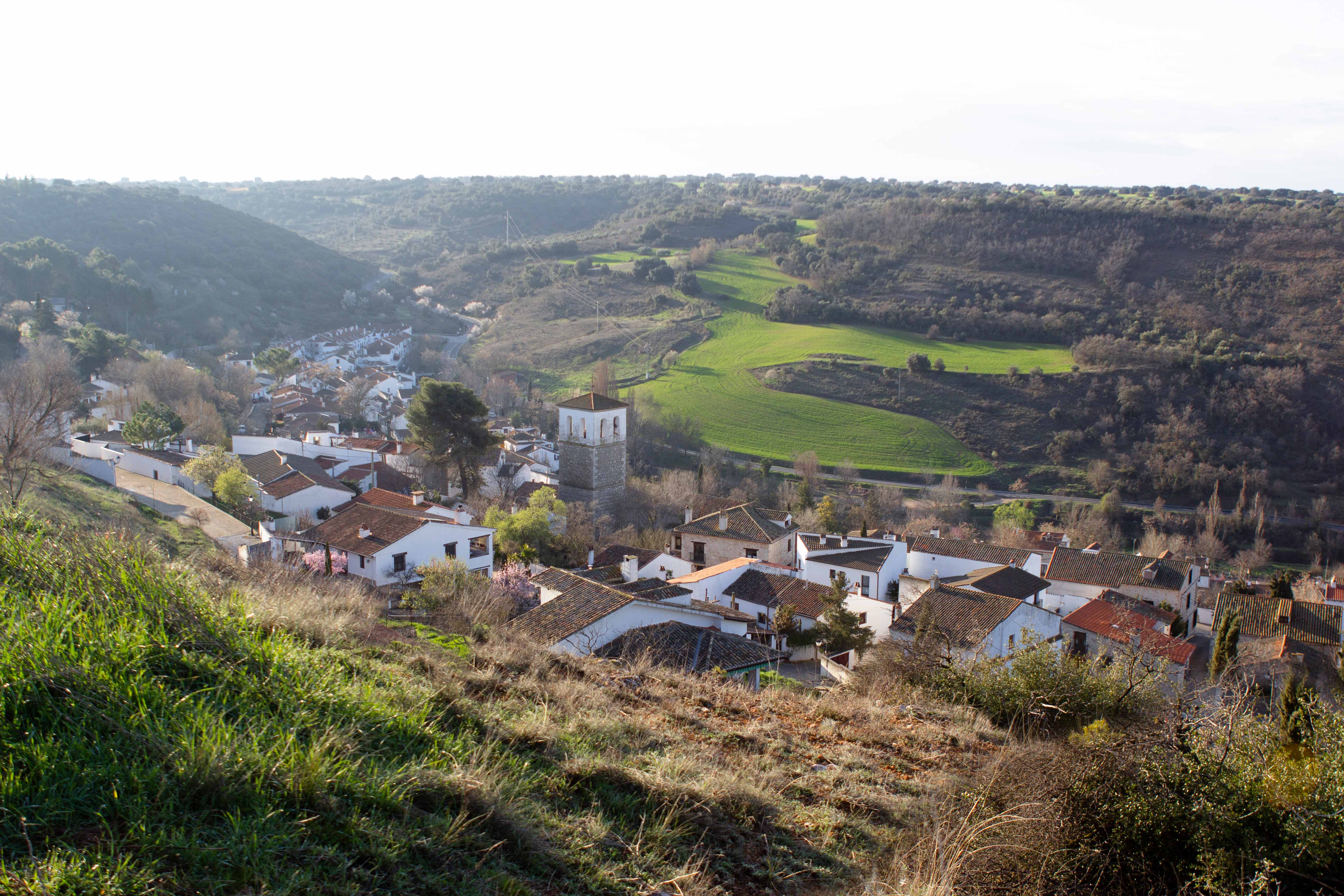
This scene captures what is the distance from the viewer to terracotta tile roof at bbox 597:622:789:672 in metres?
11.1

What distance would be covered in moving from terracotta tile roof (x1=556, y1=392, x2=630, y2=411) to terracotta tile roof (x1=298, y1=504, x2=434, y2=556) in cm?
992

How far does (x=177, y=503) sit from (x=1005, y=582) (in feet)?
69.1

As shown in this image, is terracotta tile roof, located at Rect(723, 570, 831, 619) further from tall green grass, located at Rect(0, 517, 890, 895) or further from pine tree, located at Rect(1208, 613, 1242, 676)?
tall green grass, located at Rect(0, 517, 890, 895)

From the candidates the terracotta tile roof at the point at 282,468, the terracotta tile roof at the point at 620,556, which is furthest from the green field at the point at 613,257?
the terracotta tile roof at the point at 620,556

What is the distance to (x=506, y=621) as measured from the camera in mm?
11672

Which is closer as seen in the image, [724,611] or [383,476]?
[724,611]

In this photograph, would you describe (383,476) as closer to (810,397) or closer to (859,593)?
(859,593)

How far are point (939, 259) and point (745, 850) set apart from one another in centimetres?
7902

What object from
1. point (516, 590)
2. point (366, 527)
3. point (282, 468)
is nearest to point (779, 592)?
point (516, 590)

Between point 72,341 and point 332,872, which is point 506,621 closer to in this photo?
point 332,872

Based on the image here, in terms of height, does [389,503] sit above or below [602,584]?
below

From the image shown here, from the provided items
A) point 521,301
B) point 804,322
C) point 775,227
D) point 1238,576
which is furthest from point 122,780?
point 775,227

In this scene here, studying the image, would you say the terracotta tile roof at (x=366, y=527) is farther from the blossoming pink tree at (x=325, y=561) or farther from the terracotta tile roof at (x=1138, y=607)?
the terracotta tile roof at (x=1138, y=607)

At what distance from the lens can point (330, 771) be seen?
3.00 meters
